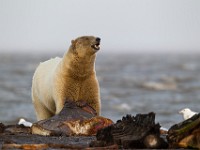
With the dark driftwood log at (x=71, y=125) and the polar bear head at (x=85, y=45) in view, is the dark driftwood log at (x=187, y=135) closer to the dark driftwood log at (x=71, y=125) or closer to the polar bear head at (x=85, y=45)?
the dark driftwood log at (x=71, y=125)

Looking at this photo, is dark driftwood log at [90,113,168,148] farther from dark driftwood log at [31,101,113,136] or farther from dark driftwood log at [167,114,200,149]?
dark driftwood log at [31,101,113,136]

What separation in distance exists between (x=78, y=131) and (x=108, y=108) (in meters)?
13.9

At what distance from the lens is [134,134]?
28.2 feet

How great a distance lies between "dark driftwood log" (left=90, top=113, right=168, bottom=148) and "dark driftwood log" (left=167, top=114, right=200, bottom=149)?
0.63 ft

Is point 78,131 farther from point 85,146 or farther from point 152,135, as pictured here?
point 152,135

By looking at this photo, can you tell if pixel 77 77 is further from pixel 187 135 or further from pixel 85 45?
pixel 187 135

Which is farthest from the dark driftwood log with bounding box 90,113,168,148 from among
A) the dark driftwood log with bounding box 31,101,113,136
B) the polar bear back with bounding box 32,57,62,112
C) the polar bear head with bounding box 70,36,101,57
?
the polar bear back with bounding box 32,57,62,112

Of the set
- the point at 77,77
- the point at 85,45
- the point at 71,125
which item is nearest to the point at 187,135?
the point at 71,125

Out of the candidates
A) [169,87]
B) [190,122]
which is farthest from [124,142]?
[169,87]

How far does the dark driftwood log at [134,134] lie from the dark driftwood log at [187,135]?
0.63 ft

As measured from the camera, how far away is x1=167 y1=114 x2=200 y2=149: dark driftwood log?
841 cm

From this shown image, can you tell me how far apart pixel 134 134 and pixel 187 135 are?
61 cm

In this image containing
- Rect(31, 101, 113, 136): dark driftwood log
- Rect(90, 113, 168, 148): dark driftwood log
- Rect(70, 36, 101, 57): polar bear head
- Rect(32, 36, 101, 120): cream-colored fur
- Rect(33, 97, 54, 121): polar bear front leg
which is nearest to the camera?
Rect(90, 113, 168, 148): dark driftwood log

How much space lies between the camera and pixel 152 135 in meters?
8.41
